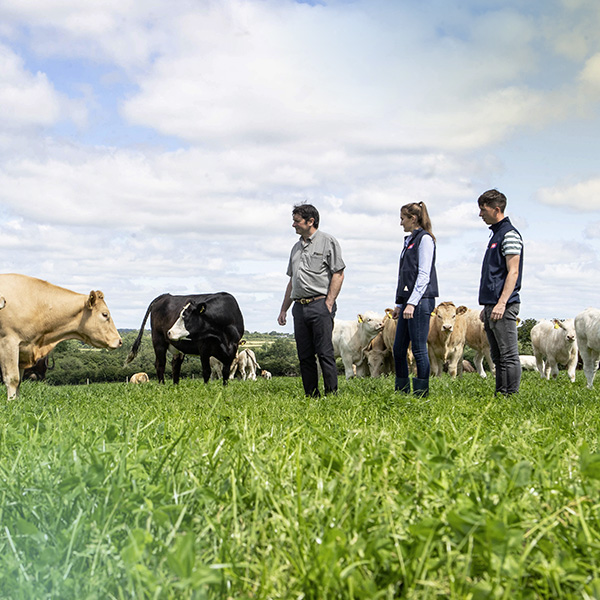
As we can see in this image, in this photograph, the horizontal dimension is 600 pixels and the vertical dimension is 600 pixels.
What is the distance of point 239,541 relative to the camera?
1846 millimetres

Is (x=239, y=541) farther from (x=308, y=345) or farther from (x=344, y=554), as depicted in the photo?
(x=308, y=345)

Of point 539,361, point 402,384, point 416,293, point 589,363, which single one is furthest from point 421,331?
point 539,361

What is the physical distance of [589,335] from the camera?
11969 millimetres

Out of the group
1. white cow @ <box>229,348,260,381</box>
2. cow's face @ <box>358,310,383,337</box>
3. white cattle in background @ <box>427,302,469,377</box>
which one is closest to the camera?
white cattle in background @ <box>427,302,469,377</box>

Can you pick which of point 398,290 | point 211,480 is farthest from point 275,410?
point 211,480

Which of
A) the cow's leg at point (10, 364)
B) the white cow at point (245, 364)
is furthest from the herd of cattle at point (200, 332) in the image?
the white cow at point (245, 364)

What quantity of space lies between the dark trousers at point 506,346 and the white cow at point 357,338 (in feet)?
34.1

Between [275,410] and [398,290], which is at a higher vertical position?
[398,290]

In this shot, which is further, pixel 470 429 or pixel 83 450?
pixel 470 429

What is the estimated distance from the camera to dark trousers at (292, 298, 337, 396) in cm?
740

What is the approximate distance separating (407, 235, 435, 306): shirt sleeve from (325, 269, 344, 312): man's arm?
0.96m

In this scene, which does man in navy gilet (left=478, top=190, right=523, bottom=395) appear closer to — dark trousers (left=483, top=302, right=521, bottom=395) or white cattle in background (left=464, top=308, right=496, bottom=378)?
dark trousers (left=483, top=302, right=521, bottom=395)

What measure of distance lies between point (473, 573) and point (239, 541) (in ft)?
2.20

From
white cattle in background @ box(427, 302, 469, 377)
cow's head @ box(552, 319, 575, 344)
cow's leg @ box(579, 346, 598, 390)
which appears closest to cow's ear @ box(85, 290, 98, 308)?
white cattle in background @ box(427, 302, 469, 377)
